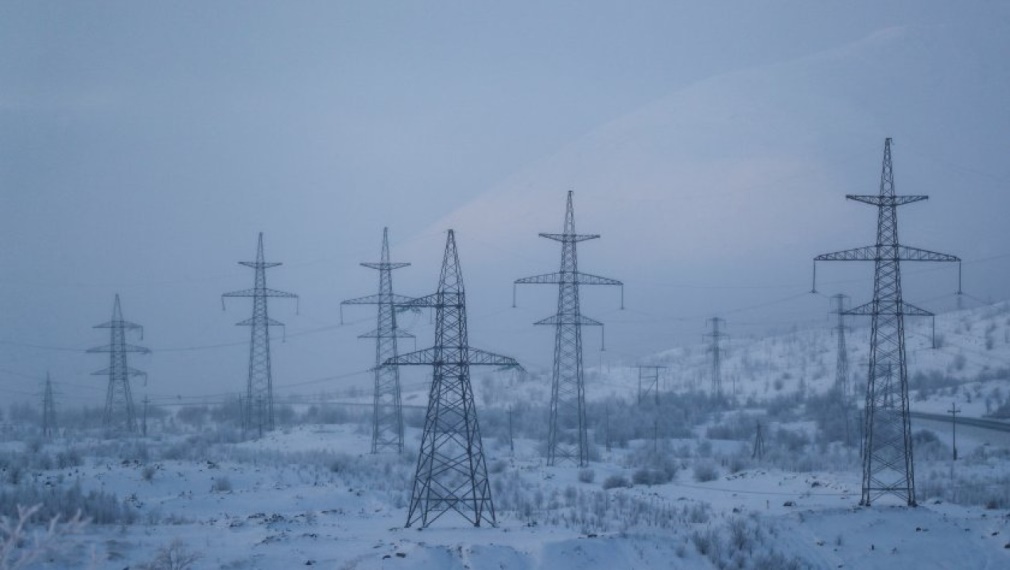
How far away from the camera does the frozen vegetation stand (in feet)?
60.4

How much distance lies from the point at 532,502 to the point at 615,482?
6.90m

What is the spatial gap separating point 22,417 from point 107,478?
187 feet

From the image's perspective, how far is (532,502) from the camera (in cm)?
2892

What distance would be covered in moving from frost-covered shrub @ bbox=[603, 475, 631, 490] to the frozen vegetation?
208mm

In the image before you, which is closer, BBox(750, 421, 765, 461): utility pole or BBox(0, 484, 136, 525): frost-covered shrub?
BBox(0, 484, 136, 525): frost-covered shrub

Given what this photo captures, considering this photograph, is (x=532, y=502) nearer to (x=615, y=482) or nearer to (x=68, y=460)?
(x=615, y=482)

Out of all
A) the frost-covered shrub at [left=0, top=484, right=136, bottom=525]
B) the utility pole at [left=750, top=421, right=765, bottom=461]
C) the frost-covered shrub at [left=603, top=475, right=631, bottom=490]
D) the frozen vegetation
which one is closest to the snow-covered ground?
the frozen vegetation

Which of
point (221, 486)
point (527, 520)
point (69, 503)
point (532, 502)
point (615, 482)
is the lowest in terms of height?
point (615, 482)

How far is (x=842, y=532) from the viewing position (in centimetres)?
2291

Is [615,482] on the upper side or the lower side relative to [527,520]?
lower

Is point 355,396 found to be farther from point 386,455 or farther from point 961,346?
point 961,346

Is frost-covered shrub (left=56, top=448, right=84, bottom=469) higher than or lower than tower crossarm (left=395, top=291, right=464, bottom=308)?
lower

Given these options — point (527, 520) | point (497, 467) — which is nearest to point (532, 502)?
point (527, 520)

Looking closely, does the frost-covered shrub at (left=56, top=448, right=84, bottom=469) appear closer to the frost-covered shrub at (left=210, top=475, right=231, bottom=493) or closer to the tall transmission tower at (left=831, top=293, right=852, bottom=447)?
the frost-covered shrub at (left=210, top=475, right=231, bottom=493)
